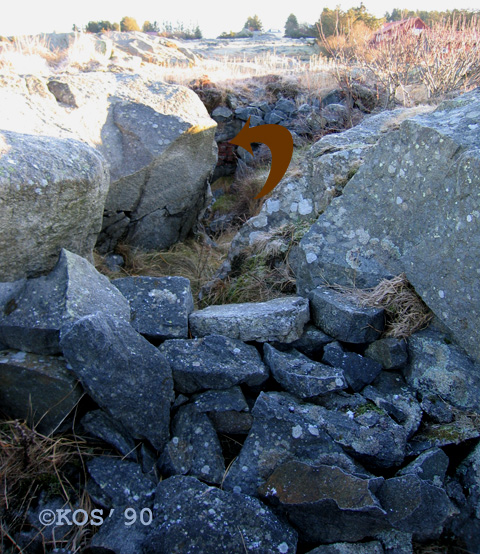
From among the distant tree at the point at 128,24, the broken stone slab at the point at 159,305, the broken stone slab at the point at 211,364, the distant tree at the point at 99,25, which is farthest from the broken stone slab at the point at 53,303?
the distant tree at the point at 128,24

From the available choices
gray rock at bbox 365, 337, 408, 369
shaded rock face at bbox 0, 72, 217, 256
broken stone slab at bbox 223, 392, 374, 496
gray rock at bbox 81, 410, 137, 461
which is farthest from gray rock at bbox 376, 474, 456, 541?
shaded rock face at bbox 0, 72, 217, 256

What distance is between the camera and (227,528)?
1.84 m

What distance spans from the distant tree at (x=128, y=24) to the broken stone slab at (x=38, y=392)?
37.9 m

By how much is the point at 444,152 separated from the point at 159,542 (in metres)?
2.41

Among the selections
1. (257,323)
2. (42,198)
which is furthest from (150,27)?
(257,323)

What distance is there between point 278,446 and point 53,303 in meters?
1.42

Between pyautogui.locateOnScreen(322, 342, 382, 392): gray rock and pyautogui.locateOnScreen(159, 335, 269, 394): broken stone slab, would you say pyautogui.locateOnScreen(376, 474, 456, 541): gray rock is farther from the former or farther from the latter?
pyautogui.locateOnScreen(159, 335, 269, 394): broken stone slab

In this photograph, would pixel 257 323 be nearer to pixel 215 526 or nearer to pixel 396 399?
pixel 396 399

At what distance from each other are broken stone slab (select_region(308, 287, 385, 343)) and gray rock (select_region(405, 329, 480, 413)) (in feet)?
0.72

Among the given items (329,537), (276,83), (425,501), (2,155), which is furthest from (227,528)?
(276,83)

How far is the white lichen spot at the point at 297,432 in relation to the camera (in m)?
2.19

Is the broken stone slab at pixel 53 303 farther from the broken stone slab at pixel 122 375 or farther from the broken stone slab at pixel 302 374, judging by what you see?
the broken stone slab at pixel 302 374

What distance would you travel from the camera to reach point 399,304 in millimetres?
2742

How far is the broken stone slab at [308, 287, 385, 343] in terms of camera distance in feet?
8.80
